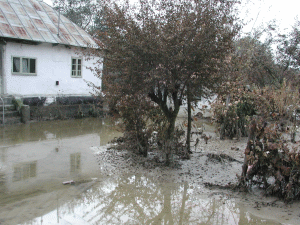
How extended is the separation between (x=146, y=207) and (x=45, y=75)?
12949mm

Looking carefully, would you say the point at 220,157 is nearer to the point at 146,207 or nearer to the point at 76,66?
the point at 146,207

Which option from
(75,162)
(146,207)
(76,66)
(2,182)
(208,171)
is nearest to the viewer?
(146,207)

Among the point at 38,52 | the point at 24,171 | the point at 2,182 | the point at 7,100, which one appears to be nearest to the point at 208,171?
the point at 24,171

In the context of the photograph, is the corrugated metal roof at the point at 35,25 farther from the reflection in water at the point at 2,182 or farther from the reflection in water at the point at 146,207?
the reflection in water at the point at 146,207

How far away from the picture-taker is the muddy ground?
17.2ft

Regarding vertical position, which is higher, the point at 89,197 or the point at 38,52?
the point at 38,52

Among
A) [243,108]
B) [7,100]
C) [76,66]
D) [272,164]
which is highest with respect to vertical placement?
[76,66]

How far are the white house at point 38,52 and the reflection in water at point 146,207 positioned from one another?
36.0 ft

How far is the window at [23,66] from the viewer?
15.3 m

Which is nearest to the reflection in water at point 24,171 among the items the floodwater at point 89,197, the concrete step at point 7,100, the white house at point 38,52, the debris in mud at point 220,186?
the floodwater at point 89,197

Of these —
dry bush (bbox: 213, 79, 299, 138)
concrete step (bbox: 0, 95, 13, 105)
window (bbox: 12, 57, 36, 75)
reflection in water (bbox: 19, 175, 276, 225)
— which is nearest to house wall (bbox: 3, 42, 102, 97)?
window (bbox: 12, 57, 36, 75)

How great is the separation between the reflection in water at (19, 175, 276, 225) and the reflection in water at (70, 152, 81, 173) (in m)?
1.15

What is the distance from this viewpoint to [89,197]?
574 cm

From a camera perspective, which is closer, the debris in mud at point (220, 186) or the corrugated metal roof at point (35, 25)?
the debris in mud at point (220, 186)
